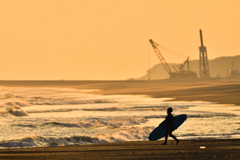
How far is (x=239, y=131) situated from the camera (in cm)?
2152

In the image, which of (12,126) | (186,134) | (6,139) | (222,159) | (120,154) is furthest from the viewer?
(12,126)

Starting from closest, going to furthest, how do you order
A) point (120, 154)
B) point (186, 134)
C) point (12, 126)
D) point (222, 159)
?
1. point (222, 159)
2. point (120, 154)
3. point (186, 134)
4. point (12, 126)

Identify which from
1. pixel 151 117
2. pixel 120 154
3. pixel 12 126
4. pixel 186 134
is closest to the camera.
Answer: pixel 120 154

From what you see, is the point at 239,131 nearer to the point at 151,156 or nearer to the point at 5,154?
the point at 151,156

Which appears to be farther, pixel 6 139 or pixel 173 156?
pixel 6 139

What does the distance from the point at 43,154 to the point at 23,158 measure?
3.51 ft

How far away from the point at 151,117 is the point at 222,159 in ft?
63.9

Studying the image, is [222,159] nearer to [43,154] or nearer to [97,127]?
[43,154]

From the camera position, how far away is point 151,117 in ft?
103

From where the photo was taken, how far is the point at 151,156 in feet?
43.6

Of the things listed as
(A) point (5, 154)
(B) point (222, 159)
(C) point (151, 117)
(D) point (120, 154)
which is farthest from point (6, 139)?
(C) point (151, 117)

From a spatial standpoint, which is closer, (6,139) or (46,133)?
(6,139)

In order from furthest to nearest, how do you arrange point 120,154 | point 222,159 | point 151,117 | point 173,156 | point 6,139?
point 151,117 < point 6,139 < point 120,154 < point 173,156 < point 222,159

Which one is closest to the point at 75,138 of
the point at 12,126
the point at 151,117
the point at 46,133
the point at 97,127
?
the point at 46,133
